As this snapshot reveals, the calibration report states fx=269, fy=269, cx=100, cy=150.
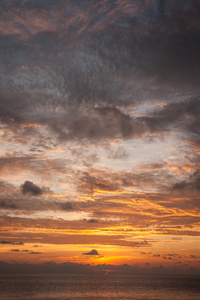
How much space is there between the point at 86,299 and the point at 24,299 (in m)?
28.6

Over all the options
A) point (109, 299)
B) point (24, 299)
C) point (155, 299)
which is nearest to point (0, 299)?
point (24, 299)

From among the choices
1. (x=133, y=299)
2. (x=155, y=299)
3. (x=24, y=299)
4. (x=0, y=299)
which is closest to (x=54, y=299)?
(x=24, y=299)

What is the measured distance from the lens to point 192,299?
433 feet

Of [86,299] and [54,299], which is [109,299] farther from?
[54,299]

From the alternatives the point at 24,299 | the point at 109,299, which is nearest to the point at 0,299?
the point at 24,299

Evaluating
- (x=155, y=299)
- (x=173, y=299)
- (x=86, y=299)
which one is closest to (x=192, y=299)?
(x=173, y=299)

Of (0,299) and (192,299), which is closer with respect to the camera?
(0,299)

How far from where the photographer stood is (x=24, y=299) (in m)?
120

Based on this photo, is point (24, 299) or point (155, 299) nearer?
point (24, 299)

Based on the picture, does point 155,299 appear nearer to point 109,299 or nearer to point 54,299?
point 109,299

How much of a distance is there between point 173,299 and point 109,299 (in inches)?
1254

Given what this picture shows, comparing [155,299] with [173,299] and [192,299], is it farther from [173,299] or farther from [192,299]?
[192,299]

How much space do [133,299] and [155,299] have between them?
11655mm

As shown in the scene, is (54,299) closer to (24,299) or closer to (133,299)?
(24,299)
